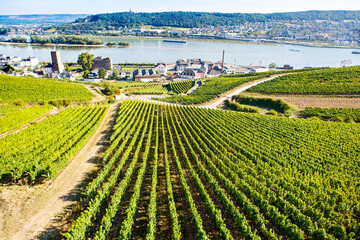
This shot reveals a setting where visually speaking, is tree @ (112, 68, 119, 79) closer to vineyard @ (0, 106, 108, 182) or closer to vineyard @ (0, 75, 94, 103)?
vineyard @ (0, 75, 94, 103)

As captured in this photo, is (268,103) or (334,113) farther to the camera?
(268,103)

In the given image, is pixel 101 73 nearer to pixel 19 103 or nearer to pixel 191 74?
pixel 191 74

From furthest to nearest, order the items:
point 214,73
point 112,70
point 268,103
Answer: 1. point 214,73
2. point 112,70
3. point 268,103

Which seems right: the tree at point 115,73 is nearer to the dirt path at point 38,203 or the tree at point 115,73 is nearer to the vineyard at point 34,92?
the vineyard at point 34,92

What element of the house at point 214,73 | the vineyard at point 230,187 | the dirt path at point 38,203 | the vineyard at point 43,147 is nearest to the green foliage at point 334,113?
the vineyard at point 230,187

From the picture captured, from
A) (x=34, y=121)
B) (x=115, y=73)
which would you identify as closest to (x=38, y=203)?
(x=34, y=121)

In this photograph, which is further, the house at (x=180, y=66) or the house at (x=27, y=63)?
the house at (x=180, y=66)
